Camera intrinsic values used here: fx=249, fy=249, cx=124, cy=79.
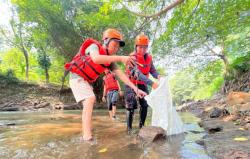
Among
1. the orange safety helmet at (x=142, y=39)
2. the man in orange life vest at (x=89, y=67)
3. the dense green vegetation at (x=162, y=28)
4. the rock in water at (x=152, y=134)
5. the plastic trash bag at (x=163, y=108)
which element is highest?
the dense green vegetation at (x=162, y=28)

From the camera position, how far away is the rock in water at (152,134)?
3.28 m

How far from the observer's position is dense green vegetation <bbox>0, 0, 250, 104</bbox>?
659 cm

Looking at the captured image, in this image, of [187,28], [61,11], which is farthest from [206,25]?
[61,11]

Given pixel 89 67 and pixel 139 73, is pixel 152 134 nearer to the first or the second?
pixel 139 73

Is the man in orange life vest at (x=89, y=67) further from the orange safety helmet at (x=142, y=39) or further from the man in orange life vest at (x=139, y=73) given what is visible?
the orange safety helmet at (x=142, y=39)

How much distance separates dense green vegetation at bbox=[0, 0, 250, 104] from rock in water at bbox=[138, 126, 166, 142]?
3367mm

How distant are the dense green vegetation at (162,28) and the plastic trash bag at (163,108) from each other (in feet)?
8.99

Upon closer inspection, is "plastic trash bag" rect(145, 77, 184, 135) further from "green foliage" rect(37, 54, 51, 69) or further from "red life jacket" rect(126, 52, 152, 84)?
"green foliage" rect(37, 54, 51, 69)

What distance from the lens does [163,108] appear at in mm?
3752

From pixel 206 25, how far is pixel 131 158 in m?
6.00

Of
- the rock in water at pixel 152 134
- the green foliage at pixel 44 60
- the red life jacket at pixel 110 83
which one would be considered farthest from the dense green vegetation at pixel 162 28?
the rock in water at pixel 152 134

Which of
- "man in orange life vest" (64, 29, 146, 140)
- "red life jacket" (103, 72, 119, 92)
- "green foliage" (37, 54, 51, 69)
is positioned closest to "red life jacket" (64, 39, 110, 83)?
"man in orange life vest" (64, 29, 146, 140)

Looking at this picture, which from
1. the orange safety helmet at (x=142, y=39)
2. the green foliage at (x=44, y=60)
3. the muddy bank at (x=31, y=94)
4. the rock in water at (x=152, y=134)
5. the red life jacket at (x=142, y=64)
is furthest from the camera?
the green foliage at (x=44, y=60)

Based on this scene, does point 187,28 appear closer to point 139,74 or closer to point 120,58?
point 139,74
